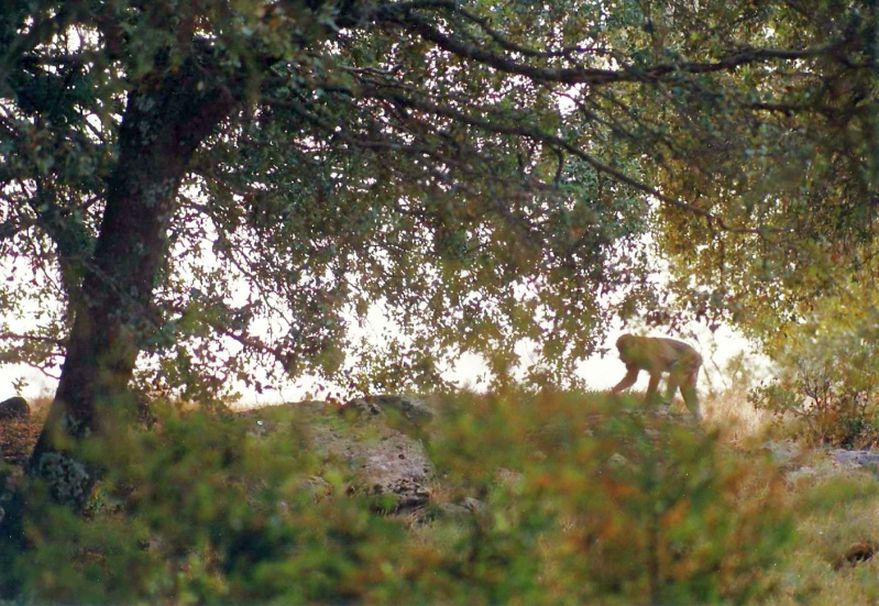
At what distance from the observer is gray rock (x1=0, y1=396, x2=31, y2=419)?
39.3ft

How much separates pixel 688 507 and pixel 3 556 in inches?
177

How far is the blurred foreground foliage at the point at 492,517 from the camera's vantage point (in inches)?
186

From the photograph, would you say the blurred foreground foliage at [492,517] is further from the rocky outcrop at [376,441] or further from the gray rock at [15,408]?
the gray rock at [15,408]

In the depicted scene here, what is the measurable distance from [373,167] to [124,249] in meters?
1.86

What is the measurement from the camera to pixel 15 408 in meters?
12.2

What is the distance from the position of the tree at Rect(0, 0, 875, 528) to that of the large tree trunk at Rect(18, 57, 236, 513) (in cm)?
2

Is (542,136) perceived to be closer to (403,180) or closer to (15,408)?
(403,180)

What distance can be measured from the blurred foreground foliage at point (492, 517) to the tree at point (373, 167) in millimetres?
1070

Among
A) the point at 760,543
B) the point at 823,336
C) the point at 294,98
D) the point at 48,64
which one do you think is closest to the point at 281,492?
the point at 760,543

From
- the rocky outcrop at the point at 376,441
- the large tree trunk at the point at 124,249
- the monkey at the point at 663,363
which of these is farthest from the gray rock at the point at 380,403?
the large tree trunk at the point at 124,249

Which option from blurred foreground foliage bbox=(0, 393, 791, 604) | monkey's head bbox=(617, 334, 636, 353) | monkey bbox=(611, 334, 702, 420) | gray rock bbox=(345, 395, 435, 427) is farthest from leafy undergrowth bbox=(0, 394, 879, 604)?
monkey's head bbox=(617, 334, 636, 353)

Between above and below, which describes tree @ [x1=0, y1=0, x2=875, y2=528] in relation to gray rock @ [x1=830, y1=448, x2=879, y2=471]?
above

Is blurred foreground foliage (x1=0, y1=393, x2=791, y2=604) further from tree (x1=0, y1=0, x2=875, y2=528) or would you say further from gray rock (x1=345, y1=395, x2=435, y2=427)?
gray rock (x1=345, y1=395, x2=435, y2=427)

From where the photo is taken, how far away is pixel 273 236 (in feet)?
28.5
